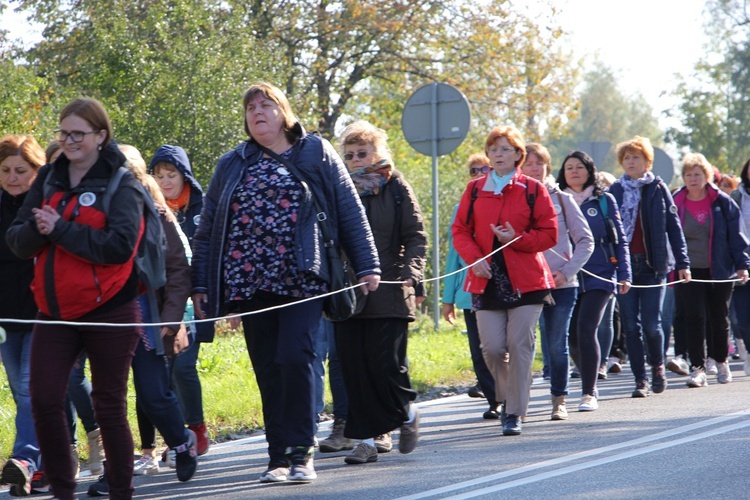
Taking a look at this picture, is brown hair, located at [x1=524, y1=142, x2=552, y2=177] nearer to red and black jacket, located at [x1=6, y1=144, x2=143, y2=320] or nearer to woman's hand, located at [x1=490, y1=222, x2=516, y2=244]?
woman's hand, located at [x1=490, y1=222, x2=516, y2=244]

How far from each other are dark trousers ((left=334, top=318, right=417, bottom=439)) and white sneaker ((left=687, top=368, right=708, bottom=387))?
4.26m

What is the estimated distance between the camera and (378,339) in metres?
6.80

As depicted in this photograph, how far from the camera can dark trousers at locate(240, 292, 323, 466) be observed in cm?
605

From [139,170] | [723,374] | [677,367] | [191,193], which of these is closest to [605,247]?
[723,374]

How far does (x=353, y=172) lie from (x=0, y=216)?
6.55 feet

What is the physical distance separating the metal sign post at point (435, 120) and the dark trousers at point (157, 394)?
740 cm

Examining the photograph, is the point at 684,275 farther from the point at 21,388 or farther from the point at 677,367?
the point at 21,388

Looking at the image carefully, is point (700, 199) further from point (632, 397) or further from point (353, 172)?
point (353, 172)

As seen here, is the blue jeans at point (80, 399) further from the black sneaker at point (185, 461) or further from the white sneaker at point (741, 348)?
the white sneaker at point (741, 348)

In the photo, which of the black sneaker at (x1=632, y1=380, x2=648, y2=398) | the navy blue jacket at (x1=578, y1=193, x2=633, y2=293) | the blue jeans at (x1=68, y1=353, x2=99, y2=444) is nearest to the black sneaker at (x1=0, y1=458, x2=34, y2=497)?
the blue jeans at (x1=68, y1=353, x2=99, y2=444)

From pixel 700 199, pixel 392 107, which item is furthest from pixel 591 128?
pixel 700 199

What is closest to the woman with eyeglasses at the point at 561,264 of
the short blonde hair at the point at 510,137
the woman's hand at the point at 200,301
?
the short blonde hair at the point at 510,137

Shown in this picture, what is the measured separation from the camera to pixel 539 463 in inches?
257

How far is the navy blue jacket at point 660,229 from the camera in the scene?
9.79 meters
